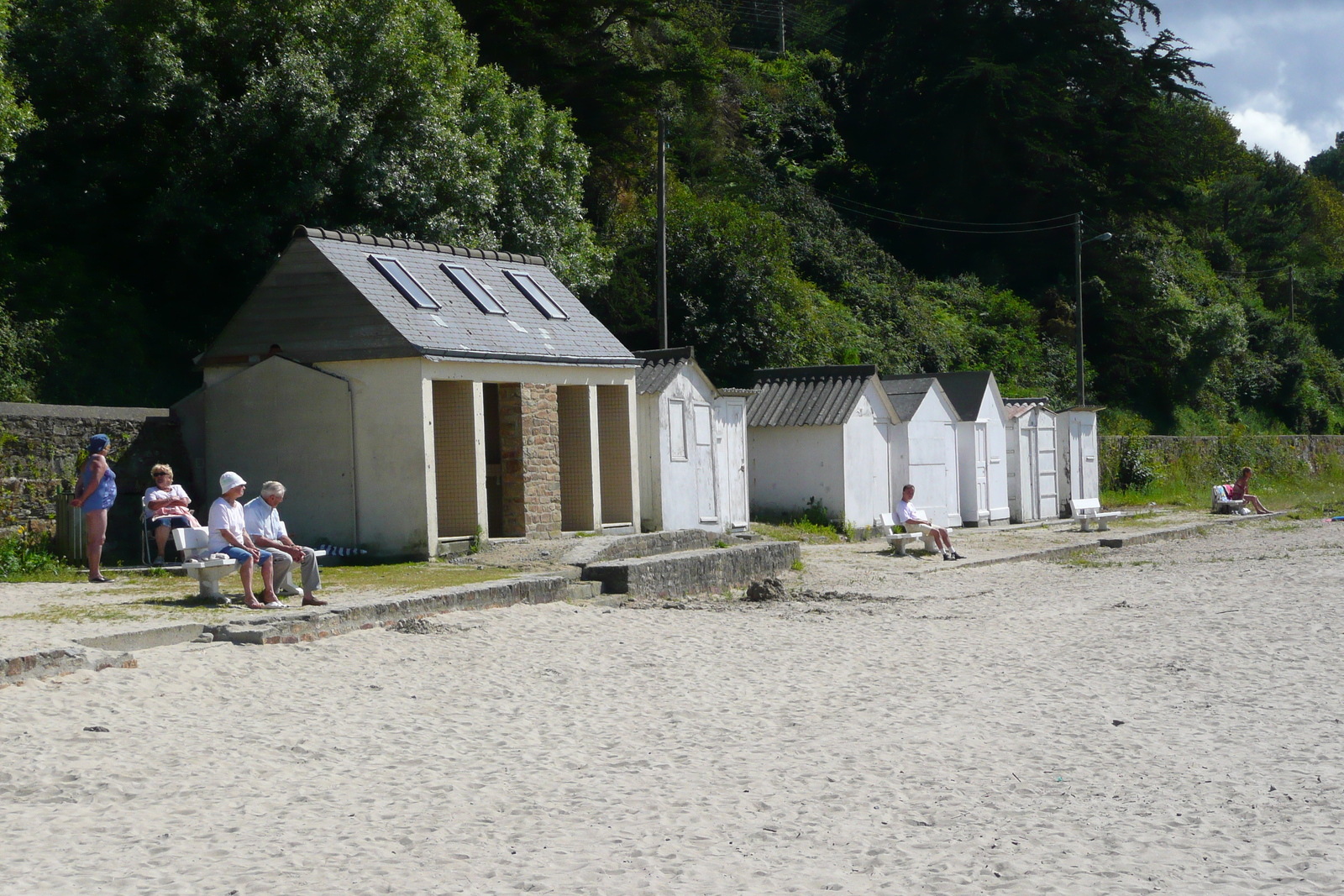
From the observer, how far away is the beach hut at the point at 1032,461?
29.5 meters

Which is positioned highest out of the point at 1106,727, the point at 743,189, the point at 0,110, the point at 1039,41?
the point at 1039,41

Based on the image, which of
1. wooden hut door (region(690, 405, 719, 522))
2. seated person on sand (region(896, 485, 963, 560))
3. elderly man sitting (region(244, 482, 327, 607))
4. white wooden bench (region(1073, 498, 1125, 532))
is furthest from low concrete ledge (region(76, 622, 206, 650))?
white wooden bench (region(1073, 498, 1125, 532))

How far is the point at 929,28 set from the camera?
51.9 m

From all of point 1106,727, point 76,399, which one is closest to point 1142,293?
point 76,399

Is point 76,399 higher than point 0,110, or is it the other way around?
point 0,110

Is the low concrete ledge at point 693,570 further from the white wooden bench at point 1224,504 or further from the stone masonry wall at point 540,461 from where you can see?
the white wooden bench at point 1224,504

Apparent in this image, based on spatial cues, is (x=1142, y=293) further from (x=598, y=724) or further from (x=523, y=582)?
(x=598, y=724)

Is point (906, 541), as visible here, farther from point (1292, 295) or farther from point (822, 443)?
point (1292, 295)

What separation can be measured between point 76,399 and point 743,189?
29.0 m

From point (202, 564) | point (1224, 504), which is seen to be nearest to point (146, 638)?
point (202, 564)

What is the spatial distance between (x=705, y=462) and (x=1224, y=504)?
645 inches

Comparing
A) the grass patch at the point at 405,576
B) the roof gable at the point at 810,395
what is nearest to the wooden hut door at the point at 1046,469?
the roof gable at the point at 810,395

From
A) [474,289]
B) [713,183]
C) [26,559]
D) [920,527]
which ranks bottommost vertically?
[920,527]

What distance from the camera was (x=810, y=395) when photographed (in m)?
25.1
